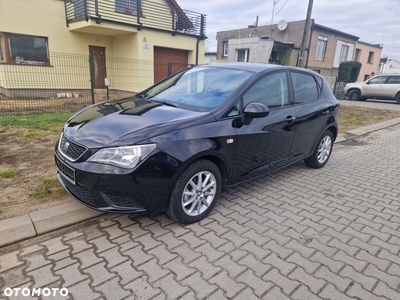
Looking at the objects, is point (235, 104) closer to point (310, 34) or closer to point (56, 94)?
point (56, 94)

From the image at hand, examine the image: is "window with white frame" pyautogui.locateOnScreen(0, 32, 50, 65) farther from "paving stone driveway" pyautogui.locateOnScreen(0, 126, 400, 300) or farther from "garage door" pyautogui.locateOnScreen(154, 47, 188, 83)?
"paving stone driveway" pyautogui.locateOnScreen(0, 126, 400, 300)

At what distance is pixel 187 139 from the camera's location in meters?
2.55

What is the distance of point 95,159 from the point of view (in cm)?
235

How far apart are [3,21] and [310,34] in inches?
857

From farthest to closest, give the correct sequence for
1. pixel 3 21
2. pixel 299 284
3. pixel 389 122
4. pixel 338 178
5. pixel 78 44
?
pixel 78 44, pixel 3 21, pixel 389 122, pixel 338 178, pixel 299 284

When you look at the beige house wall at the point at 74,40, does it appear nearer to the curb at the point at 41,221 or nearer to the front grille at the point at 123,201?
the curb at the point at 41,221

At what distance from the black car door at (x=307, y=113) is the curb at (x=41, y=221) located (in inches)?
115

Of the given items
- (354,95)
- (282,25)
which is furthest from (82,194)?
(282,25)

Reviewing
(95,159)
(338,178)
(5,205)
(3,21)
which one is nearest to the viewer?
(95,159)

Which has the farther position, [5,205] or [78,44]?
[78,44]

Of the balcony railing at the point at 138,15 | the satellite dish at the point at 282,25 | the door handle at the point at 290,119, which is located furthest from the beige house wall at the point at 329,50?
the door handle at the point at 290,119

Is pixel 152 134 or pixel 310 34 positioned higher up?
pixel 310 34

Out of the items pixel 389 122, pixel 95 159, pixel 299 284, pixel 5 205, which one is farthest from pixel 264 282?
pixel 389 122

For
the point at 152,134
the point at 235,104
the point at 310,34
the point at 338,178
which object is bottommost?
the point at 338,178
